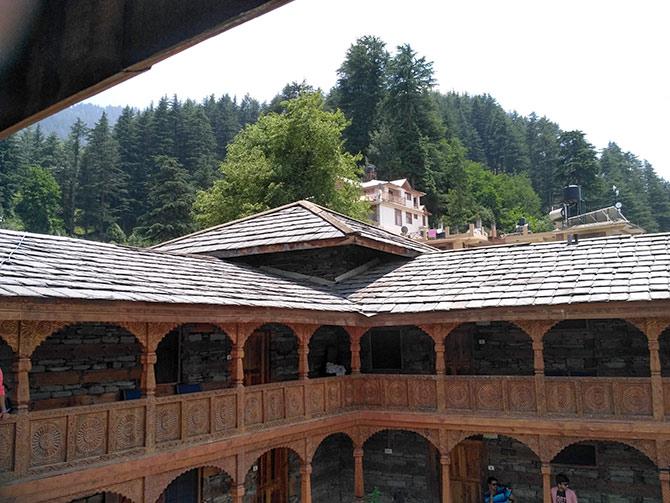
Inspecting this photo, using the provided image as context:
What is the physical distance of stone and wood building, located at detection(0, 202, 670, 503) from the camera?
9430 millimetres

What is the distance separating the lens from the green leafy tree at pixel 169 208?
173 feet

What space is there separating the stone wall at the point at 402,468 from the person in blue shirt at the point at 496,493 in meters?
1.78

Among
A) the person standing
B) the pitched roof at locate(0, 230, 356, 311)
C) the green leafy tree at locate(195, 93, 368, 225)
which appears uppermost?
the green leafy tree at locate(195, 93, 368, 225)

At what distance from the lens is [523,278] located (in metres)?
14.5

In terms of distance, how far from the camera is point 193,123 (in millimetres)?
73312

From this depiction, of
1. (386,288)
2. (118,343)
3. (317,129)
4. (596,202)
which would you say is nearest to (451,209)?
(596,202)

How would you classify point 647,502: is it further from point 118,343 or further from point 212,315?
point 118,343

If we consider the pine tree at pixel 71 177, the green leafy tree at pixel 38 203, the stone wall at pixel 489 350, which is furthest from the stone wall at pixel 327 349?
the pine tree at pixel 71 177

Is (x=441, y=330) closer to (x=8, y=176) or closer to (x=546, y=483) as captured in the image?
(x=546, y=483)

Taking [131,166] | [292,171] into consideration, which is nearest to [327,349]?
[292,171]

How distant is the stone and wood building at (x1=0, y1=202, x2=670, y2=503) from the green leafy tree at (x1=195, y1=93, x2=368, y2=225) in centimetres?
1886

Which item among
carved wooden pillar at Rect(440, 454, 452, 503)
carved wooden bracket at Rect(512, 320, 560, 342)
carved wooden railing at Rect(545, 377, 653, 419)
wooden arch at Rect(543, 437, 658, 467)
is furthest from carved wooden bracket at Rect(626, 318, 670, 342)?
carved wooden pillar at Rect(440, 454, 452, 503)

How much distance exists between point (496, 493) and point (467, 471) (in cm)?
147

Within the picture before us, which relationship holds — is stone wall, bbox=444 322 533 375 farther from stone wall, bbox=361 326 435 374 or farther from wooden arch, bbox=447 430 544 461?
wooden arch, bbox=447 430 544 461
